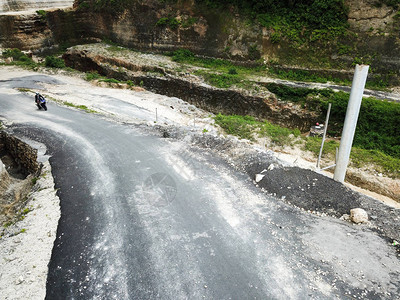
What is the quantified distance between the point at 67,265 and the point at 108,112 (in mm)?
13741

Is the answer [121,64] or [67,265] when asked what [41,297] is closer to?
[67,265]

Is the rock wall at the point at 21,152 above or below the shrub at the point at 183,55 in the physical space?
below

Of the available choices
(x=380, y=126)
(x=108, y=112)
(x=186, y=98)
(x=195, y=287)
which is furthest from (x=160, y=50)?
(x=195, y=287)

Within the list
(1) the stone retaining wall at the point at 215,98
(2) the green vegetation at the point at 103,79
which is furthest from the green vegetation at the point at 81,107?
(1) the stone retaining wall at the point at 215,98

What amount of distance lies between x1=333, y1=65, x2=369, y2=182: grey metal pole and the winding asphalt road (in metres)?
2.75

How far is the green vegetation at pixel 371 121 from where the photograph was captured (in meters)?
17.2

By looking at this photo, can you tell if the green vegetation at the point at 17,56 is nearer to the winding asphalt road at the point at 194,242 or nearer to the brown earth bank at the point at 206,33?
the brown earth bank at the point at 206,33

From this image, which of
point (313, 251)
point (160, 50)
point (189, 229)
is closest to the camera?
point (313, 251)

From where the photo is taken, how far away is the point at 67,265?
656 centimetres

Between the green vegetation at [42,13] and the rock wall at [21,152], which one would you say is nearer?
the rock wall at [21,152]

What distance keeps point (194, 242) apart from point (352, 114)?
6669mm

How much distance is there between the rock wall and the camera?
12234 millimetres

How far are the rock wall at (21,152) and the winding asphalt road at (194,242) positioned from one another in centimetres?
203

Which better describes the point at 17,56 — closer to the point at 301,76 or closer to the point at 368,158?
the point at 301,76
